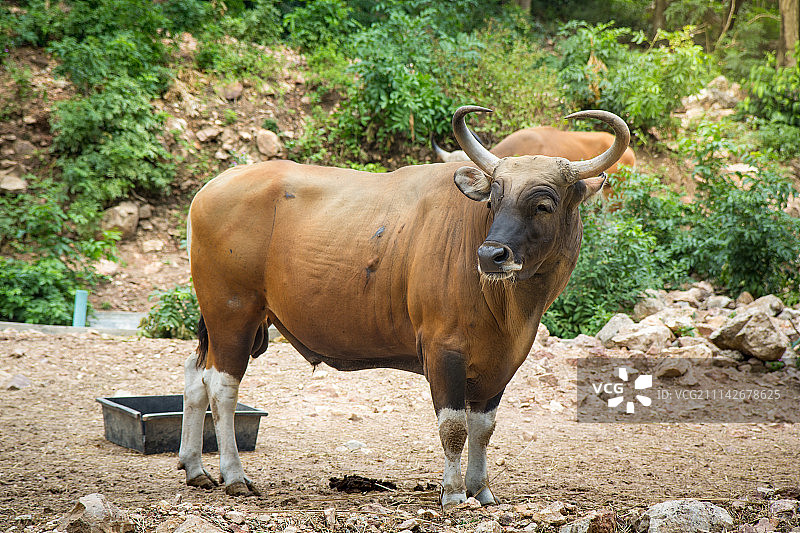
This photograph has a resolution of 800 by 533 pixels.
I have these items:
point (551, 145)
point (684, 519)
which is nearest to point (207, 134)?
point (551, 145)

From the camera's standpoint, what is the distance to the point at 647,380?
712cm

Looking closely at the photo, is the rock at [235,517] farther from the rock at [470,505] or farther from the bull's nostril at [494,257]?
the bull's nostril at [494,257]

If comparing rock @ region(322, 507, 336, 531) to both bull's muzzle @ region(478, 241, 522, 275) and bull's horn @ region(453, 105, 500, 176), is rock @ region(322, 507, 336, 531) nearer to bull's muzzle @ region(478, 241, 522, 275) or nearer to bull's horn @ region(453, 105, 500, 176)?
bull's muzzle @ region(478, 241, 522, 275)

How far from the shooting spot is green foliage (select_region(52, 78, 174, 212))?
11.2m

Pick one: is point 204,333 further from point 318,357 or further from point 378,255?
point 378,255

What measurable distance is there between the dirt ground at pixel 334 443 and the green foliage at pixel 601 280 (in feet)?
4.43

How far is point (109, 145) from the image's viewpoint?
11430mm

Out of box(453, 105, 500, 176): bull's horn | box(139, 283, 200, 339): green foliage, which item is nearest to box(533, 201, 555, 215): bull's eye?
box(453, 105, 500, 176): bull's horn

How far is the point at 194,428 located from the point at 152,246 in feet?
24.8

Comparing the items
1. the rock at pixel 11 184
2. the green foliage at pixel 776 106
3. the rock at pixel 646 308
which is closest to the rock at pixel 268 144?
the rock at pixel 11 184

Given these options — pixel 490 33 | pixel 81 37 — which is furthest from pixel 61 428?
pixel 490 33

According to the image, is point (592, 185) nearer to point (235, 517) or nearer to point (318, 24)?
point (235, 517)

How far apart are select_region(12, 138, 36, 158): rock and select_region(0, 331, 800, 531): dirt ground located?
183 inches

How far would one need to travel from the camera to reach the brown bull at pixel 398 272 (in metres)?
3.61
